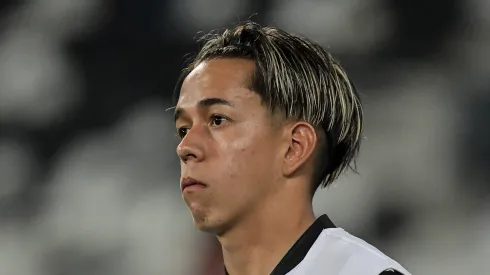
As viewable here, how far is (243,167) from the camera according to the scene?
1.39m

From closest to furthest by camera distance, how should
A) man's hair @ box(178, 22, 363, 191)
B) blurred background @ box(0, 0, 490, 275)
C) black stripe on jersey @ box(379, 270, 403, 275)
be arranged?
black stripe on jersey @ box(379, 270, 403, 275) → man's hair @ box(178, 22, 363, 191) → blurred background @ box(0, 0, 490, 275)

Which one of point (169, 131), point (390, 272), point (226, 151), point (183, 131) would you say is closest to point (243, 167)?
point (226, 151)

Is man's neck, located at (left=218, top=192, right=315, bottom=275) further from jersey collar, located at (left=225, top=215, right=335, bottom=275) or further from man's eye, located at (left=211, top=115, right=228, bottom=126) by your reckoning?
man's eye, located at (left=211, top=115, right=228, bottom=126)

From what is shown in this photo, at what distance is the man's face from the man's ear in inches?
0.6

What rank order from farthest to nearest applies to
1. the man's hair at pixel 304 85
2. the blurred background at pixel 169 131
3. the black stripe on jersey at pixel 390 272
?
the blurred background at pixel 169 131 < the man's hair at pixel 304 85 < the black stripe on jersey at pixel 390 272

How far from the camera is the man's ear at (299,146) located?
56.6 inches

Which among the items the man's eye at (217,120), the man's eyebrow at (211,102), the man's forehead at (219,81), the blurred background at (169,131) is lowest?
the blurred background at (169,131)

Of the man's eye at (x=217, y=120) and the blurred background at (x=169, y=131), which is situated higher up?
the man's eye at (x=217, y=120)

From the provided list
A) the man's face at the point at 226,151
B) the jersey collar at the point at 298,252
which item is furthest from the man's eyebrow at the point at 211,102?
the jersey collar at the point at 298,252

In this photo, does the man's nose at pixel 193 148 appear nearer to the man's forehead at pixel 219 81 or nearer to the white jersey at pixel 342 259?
the man's forehead at pixel 219 81

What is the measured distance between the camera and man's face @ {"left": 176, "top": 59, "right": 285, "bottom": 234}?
4.55 ft

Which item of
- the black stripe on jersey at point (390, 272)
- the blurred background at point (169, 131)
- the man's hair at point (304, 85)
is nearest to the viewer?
the black stripe on jersey at point (390, 272)

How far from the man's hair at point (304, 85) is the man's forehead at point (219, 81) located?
0.05ft

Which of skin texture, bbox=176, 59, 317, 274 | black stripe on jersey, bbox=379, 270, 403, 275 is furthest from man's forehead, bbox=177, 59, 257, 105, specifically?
black stripe on jersey, bbox=379, 270, 403, 275
